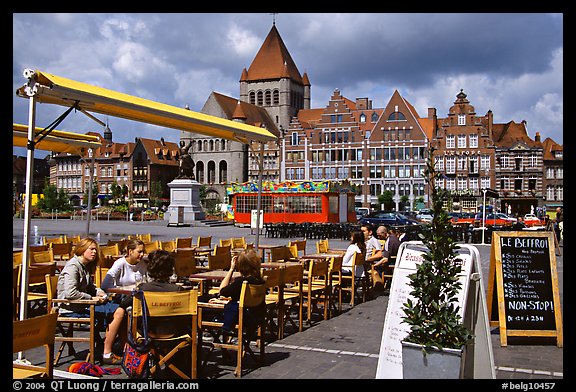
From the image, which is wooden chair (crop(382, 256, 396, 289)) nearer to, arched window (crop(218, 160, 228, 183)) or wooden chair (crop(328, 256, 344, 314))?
wooden chair (crop(328, 256, 344, 314))

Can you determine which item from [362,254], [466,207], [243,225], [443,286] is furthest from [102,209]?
[443,286]

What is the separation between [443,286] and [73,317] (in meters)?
4.03

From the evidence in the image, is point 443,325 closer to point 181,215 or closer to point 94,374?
point 94,374

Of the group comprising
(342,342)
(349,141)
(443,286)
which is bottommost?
(342,342)

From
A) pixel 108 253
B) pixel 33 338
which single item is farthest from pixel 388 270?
pixel 33 338

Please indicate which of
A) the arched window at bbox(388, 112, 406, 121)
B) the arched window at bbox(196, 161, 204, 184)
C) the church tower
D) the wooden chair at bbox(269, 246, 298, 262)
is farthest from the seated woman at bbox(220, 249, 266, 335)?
the church tower

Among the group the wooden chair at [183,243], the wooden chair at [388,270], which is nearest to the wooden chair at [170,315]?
the wooden chair at [388,270]

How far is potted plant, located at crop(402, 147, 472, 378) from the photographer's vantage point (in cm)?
440

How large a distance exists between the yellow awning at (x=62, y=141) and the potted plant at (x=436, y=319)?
9063 mm

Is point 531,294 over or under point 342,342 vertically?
over

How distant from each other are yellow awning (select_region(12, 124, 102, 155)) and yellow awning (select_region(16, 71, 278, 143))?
3.06 meters

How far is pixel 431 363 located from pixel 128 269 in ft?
13.7

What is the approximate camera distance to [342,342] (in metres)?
7.45

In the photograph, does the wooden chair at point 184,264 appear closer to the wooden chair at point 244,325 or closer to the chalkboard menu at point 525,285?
the wooden chair at point 244,325
